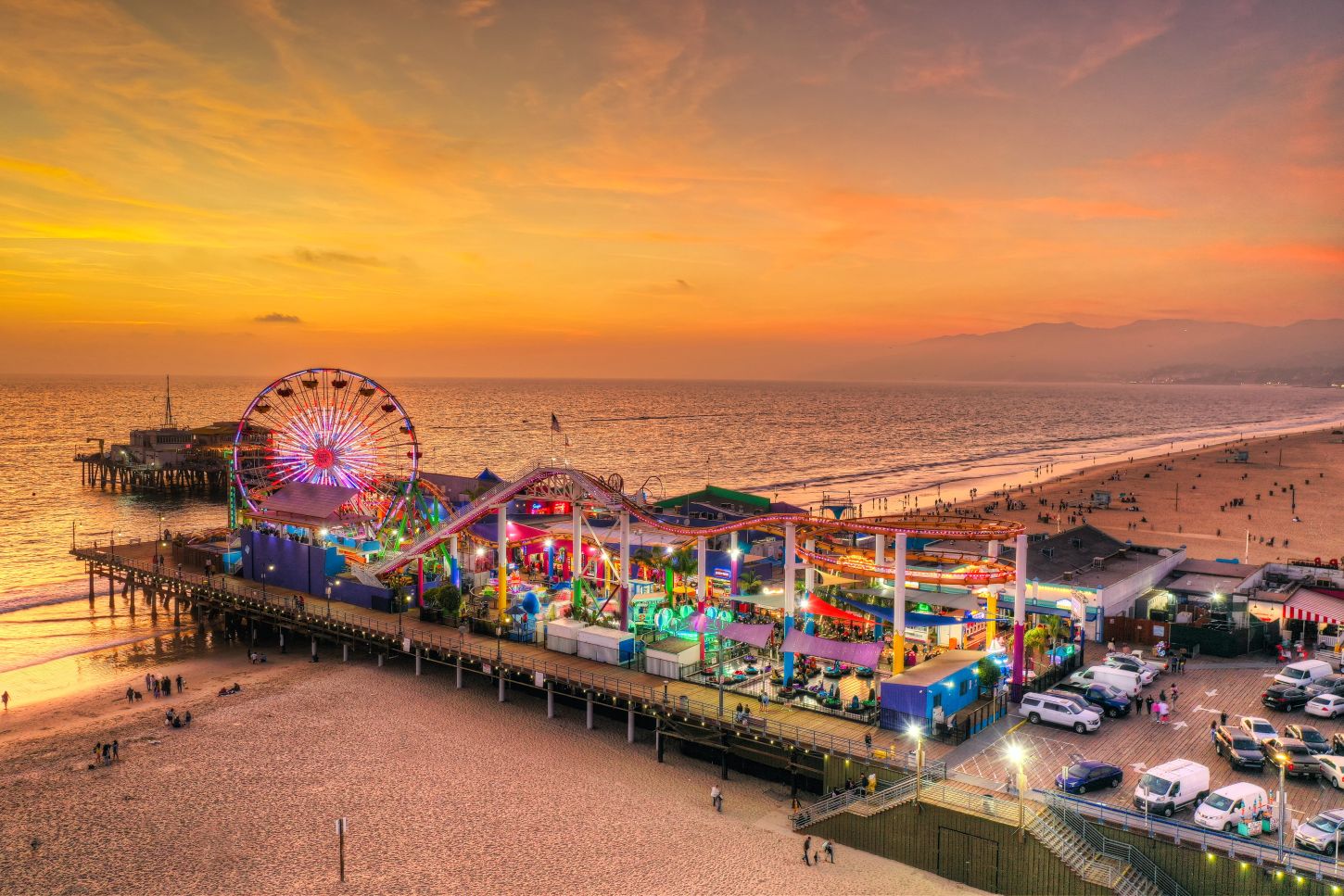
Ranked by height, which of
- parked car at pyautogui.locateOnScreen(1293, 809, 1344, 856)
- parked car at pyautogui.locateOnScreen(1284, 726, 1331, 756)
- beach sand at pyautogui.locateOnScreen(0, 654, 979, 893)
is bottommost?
beach sand at pyautogui.locateOnScreen(0, 654, 979, 893)

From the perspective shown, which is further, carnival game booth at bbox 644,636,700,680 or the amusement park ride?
carnival game booth at bbox 644,636,700,680

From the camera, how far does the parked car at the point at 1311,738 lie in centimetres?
2608

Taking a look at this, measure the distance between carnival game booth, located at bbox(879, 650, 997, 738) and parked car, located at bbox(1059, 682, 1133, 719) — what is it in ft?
11.0

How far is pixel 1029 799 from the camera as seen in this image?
76.9 ft

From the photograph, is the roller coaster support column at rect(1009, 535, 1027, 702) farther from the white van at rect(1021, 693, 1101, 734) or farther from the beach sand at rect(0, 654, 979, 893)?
the beach sand at rect(0, 654, 979, 893)

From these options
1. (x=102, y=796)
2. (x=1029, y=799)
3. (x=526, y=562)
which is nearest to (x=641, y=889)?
(x=1029, y=799)

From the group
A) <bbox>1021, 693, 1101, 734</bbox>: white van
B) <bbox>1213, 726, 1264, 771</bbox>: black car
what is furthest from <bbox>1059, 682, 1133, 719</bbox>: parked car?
<bbox>1213, 726, 1264, 771</bbox>: black car

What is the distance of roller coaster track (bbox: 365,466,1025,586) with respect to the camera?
3259 cm

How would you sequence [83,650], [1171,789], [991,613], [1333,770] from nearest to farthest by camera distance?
[1171,789], [1333,770], [991,613], [83,650]

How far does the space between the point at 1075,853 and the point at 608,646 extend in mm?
18704

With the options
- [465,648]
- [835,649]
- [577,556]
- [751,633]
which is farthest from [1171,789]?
[465,648]

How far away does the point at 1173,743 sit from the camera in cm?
2742

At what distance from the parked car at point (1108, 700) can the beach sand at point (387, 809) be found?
1014cm

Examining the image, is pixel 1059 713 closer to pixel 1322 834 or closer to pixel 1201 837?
pixel 1201 837
